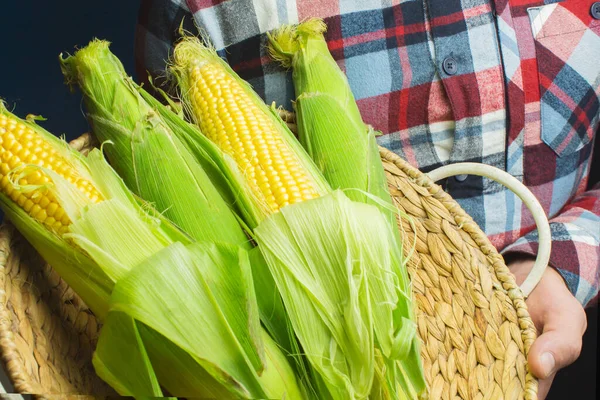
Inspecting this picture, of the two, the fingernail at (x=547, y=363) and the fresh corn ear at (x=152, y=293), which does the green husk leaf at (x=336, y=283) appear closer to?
the fresh corn ear at (x=152, y=293)

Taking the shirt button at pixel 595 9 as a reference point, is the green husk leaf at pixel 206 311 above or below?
below

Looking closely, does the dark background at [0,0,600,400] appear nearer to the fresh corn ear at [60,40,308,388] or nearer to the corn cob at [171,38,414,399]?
the fresh corn ear at [60,40,308,388]

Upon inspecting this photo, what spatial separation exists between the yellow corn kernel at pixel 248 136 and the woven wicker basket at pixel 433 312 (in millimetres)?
143

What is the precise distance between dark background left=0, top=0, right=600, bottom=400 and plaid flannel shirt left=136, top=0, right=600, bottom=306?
1.10ft

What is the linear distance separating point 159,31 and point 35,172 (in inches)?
13.2

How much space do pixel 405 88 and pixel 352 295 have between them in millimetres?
417

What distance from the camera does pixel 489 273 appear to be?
26.4 inches

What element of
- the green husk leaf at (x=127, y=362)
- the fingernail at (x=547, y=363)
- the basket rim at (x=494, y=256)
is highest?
the green husk leaf at (x=127, y=362)

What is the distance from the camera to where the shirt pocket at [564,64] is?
859 mm

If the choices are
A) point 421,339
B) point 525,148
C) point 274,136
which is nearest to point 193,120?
point 274,136

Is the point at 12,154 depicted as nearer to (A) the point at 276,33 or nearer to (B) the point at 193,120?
(B) the point at 193,120

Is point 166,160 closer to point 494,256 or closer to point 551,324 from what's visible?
point 494,256

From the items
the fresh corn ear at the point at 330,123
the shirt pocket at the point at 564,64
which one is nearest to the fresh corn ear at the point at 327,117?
the fresh corn ear at the point at 330,123

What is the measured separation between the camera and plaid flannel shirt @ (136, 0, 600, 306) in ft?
2.67
